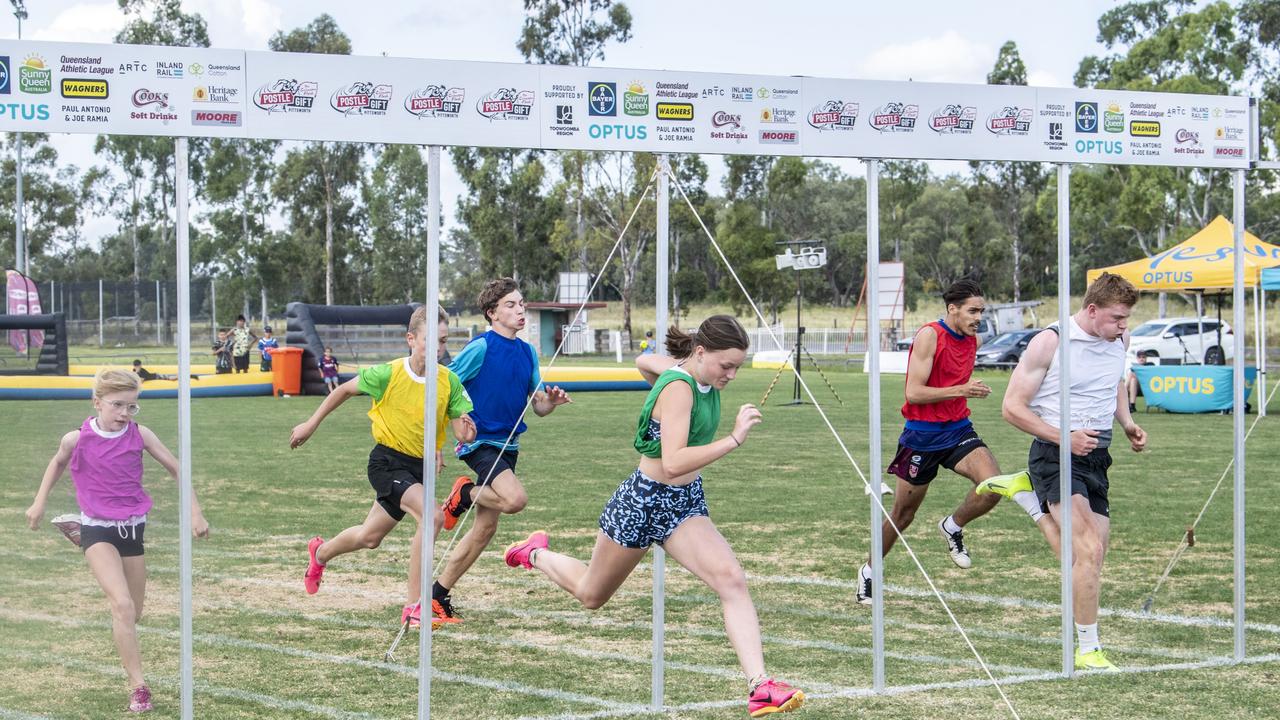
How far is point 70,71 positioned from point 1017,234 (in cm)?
5246

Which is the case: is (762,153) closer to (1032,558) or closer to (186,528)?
(186,528)

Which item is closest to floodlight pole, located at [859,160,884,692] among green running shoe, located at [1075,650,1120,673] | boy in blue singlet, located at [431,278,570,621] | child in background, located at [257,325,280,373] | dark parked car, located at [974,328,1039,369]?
green running shoe, located at [1075,650,1120,673]

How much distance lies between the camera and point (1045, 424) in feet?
22.0

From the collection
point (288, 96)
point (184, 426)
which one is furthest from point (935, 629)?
point (288, 96)

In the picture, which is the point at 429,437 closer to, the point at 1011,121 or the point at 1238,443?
the point at 1011,121

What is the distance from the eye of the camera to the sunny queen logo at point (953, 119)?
6.26 m

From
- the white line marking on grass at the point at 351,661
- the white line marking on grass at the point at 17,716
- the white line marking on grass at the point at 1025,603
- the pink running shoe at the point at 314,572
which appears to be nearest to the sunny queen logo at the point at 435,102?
the white line marking on grass at the point at 351,661

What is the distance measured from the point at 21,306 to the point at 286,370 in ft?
Result: 25.2

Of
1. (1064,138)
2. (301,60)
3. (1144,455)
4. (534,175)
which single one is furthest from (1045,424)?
(534,175)

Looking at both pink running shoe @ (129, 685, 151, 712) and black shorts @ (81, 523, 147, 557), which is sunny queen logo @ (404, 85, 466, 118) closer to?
black shorts @ (81, 523, 147, 557)

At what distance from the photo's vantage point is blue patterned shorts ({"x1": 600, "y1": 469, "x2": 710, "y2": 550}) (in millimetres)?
5363

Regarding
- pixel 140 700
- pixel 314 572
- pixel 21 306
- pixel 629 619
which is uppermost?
pixel 21 306

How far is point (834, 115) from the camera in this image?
611cm

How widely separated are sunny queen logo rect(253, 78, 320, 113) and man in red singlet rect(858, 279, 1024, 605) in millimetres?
4143
